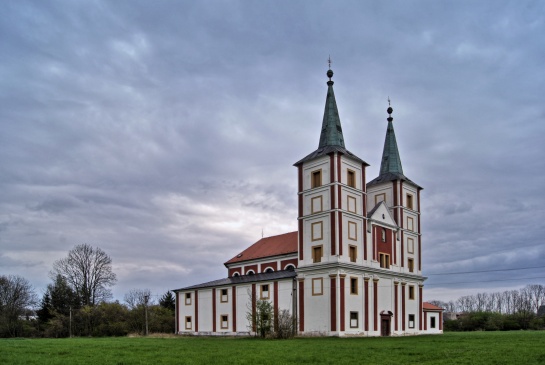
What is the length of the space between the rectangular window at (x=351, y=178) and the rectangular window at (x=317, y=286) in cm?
927

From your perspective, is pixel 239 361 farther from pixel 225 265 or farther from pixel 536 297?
pixel 536 297

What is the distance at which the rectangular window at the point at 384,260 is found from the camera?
49.4m

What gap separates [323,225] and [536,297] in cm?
9157

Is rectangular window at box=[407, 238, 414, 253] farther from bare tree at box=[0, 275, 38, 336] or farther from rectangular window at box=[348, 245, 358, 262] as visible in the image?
bare tree at box=[0, 275, 38, 336]

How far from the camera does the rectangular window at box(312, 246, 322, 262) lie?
45.3 metres

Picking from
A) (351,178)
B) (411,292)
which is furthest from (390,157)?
(411,292)

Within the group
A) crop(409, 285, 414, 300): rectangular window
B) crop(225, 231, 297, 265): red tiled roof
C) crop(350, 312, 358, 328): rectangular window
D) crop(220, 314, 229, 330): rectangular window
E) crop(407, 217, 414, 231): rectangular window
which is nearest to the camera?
crop(350, 312, 358, 328): rectangular window

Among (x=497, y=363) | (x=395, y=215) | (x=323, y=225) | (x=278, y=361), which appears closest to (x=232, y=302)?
(x=323, y=225)

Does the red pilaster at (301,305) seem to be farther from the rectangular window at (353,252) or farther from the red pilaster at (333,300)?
the rectangular window at (353,252)

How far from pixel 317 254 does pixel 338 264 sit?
287cm

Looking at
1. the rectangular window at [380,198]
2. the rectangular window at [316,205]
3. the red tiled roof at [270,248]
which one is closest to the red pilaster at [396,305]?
the rectangular window at [380,198]

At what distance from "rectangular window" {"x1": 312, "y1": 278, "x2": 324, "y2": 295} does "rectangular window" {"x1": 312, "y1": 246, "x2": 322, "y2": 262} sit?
5.81ft

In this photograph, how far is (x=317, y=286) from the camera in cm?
4462

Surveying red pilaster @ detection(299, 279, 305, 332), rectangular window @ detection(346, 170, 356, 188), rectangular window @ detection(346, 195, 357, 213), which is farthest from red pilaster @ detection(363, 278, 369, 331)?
rectangular window @ detection(346, 170, 356, 188)
